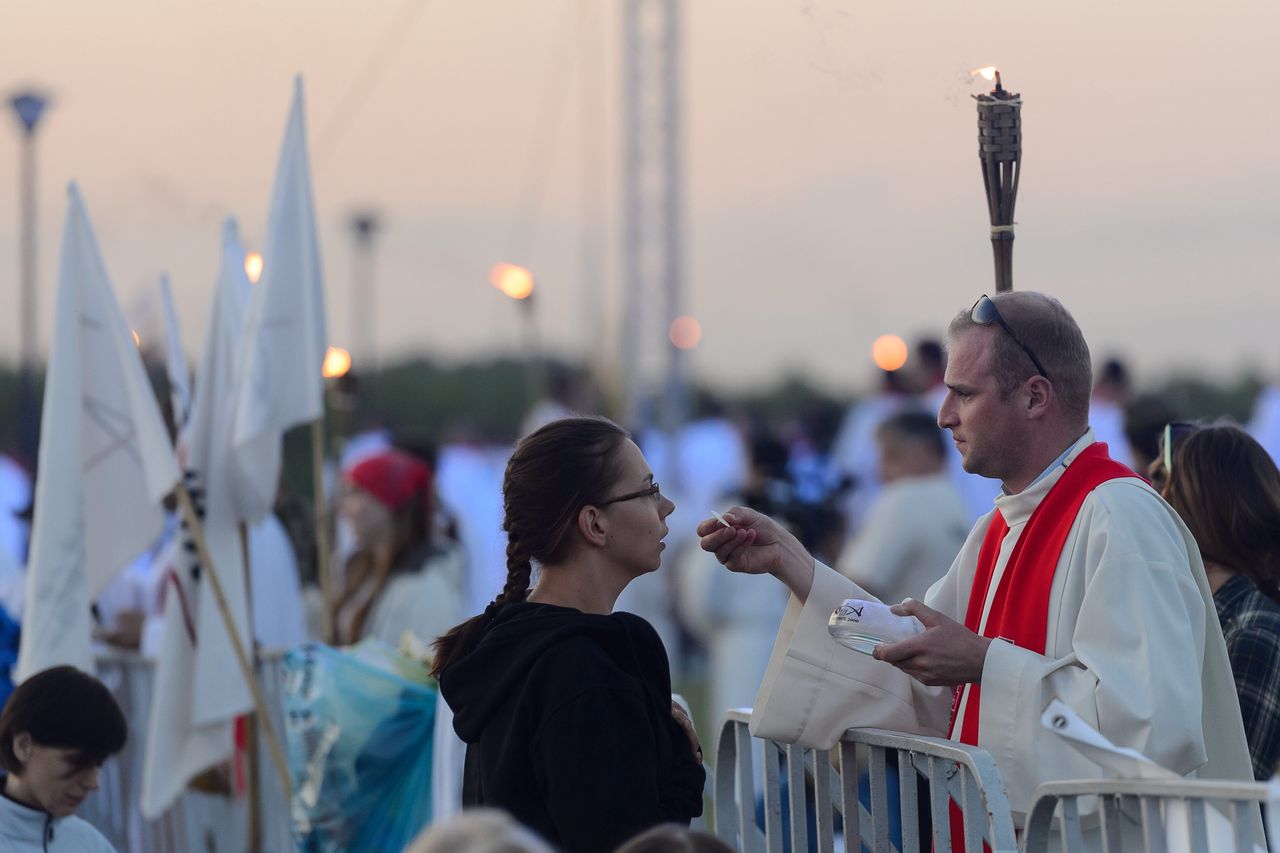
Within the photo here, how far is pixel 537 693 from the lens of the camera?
301 cm

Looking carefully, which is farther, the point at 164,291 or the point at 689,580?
the point at 689,580

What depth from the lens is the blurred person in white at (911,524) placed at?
802 centimetres

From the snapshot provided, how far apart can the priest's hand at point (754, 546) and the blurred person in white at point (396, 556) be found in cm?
318

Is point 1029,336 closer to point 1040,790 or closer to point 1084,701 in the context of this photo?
point 1084,701

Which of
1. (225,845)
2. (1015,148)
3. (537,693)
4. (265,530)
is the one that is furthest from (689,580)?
(537,693)

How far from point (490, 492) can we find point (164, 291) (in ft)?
19.1

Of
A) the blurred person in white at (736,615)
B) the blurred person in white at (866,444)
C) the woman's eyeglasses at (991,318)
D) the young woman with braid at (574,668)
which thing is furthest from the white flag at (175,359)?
the blurred person in white at (866,444)

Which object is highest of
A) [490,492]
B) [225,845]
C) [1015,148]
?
[1015,148]

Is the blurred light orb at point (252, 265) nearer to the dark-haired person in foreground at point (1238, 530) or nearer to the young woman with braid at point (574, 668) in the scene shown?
the young woman with braid at point (574, 668)

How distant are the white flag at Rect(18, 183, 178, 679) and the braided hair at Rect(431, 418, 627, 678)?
3.00 meters

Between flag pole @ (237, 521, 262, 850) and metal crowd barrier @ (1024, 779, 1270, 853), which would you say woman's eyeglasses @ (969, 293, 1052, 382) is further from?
flag pole @ (237, 521, 262, 850)

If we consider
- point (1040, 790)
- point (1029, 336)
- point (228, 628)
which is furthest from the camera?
point (228, 628)

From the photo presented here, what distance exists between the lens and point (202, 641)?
6242mm

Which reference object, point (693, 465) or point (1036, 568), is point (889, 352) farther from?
point (1036, 568)
